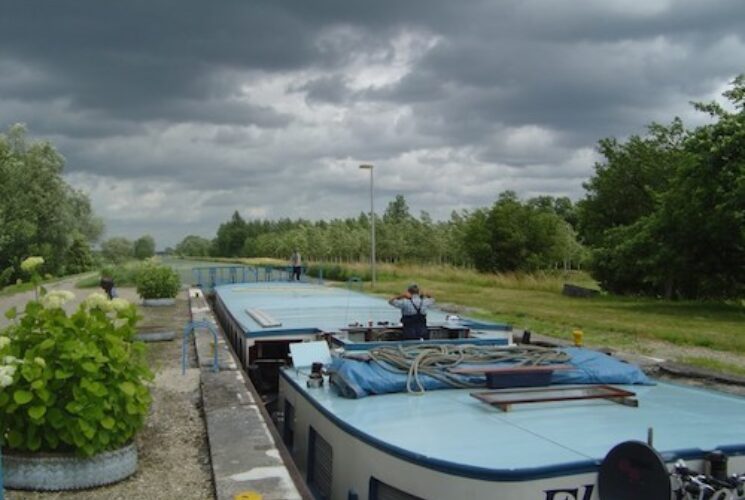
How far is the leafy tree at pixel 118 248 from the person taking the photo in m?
76.5

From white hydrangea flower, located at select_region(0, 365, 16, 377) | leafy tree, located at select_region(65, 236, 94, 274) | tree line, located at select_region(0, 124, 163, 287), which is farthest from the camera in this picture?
leafy tree, located at select_region(65, 236, 94, 274)

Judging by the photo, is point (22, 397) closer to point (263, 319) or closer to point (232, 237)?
point (263, 319)

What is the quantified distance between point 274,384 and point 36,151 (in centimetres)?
3296

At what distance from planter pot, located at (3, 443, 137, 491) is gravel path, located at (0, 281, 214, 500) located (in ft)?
0.17

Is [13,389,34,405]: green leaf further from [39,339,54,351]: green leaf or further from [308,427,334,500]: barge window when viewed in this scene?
[308,427,334,500]: barge window

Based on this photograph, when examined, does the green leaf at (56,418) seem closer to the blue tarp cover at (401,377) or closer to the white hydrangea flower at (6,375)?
the white hydrangea flower at (6,375)

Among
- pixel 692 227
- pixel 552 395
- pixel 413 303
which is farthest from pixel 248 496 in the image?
pixel 692 227

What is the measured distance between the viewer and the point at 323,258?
198 feet

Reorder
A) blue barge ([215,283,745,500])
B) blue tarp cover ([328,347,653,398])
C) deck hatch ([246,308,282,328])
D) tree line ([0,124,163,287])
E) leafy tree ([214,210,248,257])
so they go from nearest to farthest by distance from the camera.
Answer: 1. blue barge ([215,283,745,500])
2. blue tarp cover ([328,347,653,398])
3. deck hatch ([246,308,282,328])
4. tree line ([0,124,163,287])
5. leafy tree ([214,210,248,257])

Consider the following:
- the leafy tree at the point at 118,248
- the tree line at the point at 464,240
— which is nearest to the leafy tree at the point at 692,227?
the tree line at the point at 464,240

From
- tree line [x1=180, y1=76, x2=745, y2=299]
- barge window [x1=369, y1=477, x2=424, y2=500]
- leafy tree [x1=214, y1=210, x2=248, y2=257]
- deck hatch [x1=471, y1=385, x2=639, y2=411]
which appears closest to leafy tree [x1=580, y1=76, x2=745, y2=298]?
tree line [x1=180, y1=76, x2=745, y2=299]

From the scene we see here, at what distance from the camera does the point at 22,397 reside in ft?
14.4

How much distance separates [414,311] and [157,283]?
13310 mm

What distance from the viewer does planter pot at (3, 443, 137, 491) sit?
4.68 m
